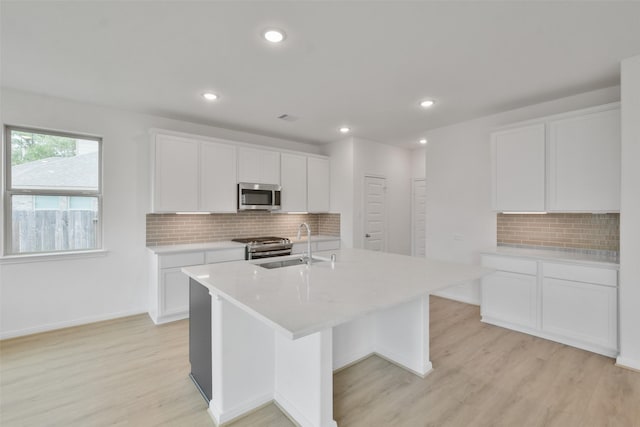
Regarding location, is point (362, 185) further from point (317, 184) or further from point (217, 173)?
point (217, 173)

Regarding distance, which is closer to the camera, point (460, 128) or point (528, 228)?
point (528, 228)

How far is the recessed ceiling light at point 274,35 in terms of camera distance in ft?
6.93

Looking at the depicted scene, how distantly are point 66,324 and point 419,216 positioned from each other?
583 cm

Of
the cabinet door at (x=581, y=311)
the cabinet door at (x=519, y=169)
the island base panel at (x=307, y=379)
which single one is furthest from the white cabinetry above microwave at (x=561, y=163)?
the island base panel at (x=307, y=379)

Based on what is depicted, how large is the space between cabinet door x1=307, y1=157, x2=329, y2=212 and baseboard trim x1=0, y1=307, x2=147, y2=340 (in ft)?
9.89

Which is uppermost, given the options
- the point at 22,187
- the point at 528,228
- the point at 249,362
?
the point at 22,187

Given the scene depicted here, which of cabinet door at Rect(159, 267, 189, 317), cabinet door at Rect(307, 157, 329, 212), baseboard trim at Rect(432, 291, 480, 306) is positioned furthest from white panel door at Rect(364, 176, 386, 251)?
cabinet door at Rect(159, 267, 189, 317)

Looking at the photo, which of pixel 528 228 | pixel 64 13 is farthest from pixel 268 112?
pixel 528 228

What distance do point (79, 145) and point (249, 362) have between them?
3449 mm

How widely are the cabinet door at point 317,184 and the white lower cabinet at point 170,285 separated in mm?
2141

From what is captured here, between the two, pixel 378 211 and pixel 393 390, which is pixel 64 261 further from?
pixel 378 211

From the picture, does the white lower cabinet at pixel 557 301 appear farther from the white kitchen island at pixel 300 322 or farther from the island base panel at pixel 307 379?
the island base panel at pixel 307 379

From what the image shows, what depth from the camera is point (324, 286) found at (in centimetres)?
181

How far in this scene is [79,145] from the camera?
355 cm
